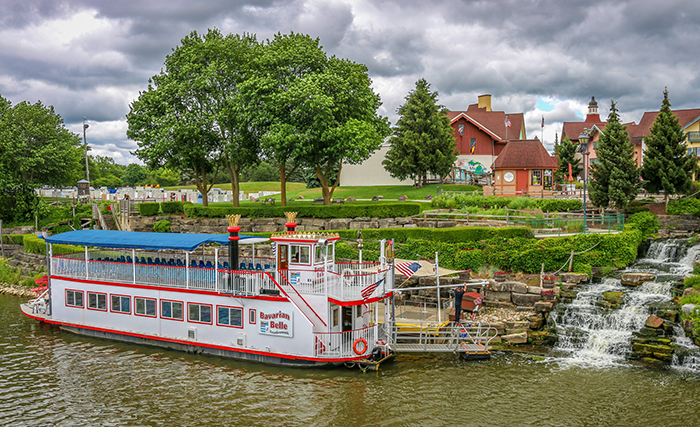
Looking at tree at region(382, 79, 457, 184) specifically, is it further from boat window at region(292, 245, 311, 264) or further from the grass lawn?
boat window at region(292, 245, 311, 264)

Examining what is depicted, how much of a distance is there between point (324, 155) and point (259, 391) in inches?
1012

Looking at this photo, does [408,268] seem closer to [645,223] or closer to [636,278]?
[636,278]

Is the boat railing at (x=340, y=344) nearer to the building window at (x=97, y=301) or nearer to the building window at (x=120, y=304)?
the building window at (x=120, y=304)

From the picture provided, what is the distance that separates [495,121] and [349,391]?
5505 centimetres

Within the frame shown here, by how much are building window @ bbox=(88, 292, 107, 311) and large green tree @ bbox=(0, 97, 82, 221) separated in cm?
3166

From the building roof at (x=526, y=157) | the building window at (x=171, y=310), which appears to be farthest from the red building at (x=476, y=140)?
the building window at (x=171, y=310)

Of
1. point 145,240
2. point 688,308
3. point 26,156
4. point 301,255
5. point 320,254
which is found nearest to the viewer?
point 301,255

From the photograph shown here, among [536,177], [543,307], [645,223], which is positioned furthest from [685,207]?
[543,307]

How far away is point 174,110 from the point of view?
41.4m

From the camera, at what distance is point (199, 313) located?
2105 centimetres

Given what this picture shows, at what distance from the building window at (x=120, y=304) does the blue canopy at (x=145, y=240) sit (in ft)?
8.06

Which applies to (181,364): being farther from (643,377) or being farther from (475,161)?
(475,161)

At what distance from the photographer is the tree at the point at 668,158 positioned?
3697 cm

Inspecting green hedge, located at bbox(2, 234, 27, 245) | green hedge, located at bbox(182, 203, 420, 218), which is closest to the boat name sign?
green hedge, located at bbox(182, 203, 420, 218)
